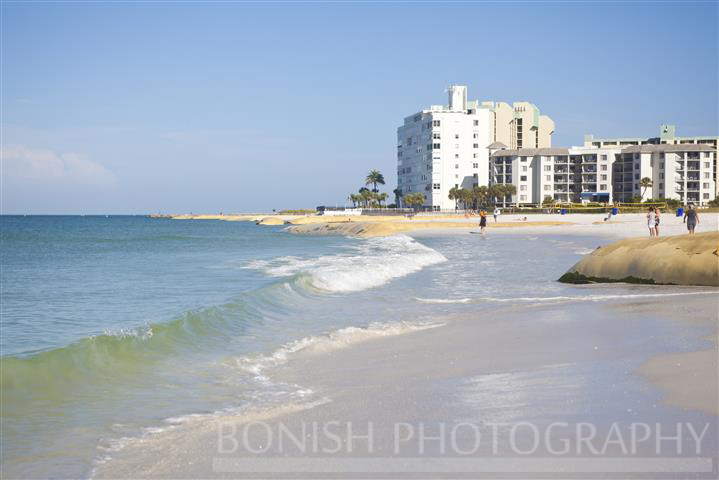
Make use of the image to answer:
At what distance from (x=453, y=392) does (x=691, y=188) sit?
138 meters

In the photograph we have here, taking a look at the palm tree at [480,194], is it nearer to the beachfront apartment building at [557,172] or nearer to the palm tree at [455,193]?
the palm tree at [455,193]

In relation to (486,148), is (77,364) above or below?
below

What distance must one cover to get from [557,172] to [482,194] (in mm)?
19409

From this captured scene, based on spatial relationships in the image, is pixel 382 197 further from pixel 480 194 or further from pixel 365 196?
pixel 480 194

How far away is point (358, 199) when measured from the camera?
170125mm

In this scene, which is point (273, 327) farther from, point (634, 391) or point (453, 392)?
point (634, 391)

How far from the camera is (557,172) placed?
447ft

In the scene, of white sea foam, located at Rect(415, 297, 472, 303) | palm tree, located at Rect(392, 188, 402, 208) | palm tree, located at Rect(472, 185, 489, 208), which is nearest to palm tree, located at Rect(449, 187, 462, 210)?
palm tree, located at Rect(472, 185, 489, 208)

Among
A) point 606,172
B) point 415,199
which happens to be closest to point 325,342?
point 415,199

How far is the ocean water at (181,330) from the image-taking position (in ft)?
24.2

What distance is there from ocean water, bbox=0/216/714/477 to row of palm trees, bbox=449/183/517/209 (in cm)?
9869

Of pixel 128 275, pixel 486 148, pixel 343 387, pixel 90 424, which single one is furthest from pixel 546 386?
pixel 486 148

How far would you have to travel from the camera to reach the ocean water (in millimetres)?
7367

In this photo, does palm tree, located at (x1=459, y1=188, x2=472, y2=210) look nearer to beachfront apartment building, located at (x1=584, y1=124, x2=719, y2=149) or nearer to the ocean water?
beachfront apartment building, located at (x1=584, y1=124, x2=719, y2=149)
